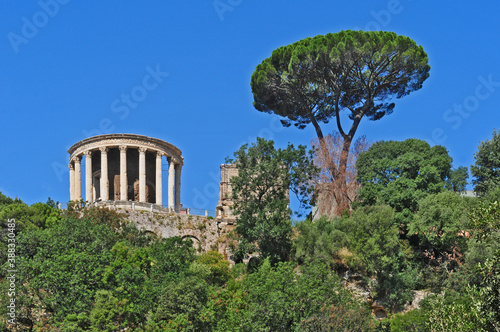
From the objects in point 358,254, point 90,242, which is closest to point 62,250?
point 90,242

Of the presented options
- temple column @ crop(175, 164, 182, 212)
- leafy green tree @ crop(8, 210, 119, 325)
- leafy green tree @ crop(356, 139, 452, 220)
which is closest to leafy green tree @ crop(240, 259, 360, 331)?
leafy green tree @ crop(8, 210, 119, 325)

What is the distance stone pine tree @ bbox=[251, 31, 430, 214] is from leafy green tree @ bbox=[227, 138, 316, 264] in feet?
17.4

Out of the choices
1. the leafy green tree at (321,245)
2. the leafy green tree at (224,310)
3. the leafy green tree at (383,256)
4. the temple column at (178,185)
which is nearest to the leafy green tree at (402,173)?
the leafy green tree at (383,256)

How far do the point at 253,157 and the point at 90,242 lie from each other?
29.9 feet

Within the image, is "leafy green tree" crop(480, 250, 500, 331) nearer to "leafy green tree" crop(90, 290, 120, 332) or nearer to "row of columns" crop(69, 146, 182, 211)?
"leafy green tree" crop(90, 290, 120, 332)

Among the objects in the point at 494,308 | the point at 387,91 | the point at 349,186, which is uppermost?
the point at 387,91

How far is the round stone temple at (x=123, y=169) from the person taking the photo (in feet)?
151

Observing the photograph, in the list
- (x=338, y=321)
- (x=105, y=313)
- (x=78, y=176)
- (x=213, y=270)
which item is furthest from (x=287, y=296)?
(x=78, y=176)

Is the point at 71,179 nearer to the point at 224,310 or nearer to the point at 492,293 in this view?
the point at 224,310

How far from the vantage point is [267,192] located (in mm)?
35375

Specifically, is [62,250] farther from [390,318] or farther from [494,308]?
[494,308]

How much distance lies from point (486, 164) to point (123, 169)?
21.9 m

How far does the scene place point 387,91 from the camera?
4347 centimetres

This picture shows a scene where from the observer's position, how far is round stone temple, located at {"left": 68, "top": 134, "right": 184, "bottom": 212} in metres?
46.1
